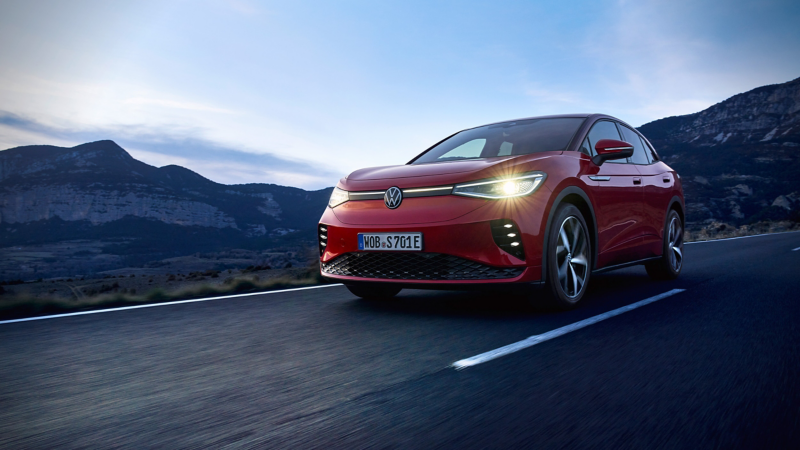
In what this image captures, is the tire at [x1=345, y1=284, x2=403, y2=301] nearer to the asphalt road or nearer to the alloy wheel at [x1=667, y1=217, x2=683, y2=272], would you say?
the asphalt road

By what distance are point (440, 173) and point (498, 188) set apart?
48cm

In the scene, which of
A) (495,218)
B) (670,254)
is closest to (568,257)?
(495,218)

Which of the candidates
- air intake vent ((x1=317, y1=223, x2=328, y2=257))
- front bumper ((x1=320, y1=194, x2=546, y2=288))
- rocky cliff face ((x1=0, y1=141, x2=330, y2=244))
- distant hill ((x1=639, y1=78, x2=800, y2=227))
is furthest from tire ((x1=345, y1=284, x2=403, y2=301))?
rocky cliff face ((x1=0, y1=141, x2=330, y2=244))

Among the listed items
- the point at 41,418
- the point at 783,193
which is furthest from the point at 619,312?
the point at 783,193

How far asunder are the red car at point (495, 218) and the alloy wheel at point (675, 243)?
56.6 inches

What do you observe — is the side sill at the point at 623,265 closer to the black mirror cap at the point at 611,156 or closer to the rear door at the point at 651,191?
the rear door at the point at 651,191

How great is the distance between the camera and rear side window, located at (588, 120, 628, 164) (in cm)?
525

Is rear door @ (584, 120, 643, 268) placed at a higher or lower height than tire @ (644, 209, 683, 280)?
higher

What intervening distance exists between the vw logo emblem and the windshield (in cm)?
110

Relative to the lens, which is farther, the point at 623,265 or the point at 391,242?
the point at 623,265

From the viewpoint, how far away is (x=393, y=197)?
424 cm

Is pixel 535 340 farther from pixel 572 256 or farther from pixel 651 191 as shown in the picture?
pixel 651 191

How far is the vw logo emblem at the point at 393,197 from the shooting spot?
4.21m

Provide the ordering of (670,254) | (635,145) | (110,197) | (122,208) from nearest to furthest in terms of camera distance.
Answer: (635,145)
(670,254)
(122,208)
(110,197)
